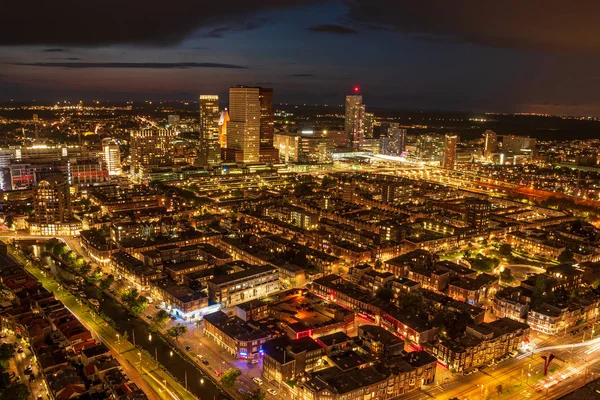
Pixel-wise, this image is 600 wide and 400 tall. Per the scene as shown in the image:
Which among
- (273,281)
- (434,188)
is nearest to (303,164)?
(434,188)

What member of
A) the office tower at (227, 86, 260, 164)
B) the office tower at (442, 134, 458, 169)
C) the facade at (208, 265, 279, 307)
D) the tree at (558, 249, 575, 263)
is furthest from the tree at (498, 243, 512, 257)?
the office tower at (442, 134, 458, 169)

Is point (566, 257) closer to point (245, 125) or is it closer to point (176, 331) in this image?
point (176, 331)

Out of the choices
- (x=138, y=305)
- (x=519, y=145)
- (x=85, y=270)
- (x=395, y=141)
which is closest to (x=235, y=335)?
(x=138, y=305)

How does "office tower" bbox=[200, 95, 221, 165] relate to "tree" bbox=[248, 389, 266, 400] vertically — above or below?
above

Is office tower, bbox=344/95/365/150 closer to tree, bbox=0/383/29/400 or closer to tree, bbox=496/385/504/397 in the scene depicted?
tree, bbox=496/385/504/397

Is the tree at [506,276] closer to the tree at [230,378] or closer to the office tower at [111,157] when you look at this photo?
the tree at [230,378]

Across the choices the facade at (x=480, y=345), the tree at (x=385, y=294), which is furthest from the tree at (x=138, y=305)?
the facade at (x=480, y=345)

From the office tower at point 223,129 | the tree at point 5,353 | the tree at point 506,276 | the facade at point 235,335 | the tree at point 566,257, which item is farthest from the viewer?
the office tower at point 223,129
